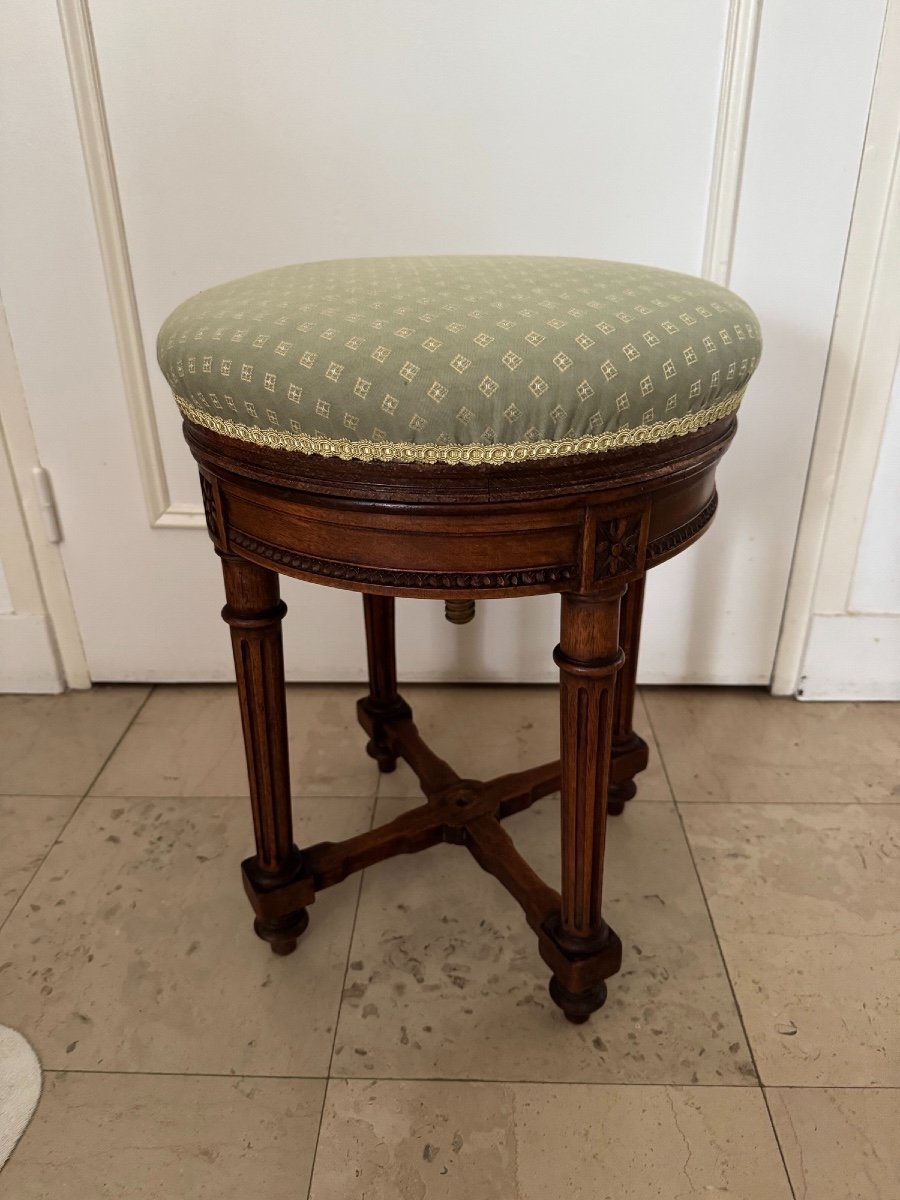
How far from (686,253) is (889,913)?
85 centimetres

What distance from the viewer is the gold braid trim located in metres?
0.58

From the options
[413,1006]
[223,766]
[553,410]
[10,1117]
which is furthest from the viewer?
[223,766]

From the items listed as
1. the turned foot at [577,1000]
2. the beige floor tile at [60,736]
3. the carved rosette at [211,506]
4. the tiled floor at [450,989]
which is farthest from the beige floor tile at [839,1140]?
the beige floor tile at [60,736]

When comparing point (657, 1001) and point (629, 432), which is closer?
point (629, 432)

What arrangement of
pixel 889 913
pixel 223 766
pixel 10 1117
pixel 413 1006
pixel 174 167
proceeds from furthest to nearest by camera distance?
1. pixel 223 766
2. pixel 174 167
3. pixel 889 913
4. pixel 413 1006
5. pixel 10 1117

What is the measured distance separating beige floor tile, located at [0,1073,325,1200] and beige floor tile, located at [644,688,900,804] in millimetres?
654

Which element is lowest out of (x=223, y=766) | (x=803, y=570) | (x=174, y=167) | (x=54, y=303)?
(x=223, y=766)

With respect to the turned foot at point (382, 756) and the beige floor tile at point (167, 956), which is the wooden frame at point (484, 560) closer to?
the beige floor tile at point (167, 956)

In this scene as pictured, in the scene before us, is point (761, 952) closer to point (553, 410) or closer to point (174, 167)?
point (553, 410)

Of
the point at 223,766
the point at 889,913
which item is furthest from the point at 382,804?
the point at 889,913

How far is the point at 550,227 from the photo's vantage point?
3.81ft

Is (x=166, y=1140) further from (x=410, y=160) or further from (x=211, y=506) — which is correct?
(x=410, y=160)

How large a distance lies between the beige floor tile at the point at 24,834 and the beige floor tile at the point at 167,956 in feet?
0.06

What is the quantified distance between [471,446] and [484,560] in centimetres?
10
